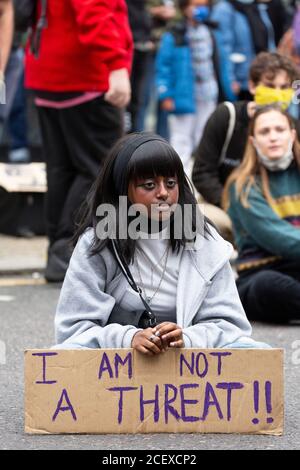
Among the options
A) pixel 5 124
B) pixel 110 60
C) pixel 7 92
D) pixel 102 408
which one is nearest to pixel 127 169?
pixel 102 408

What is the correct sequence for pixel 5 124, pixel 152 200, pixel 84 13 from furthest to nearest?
pixel 5 124, pixel 84 13, pixel 152 200

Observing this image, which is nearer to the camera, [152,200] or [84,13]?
[152,200]

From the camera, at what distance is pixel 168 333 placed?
3.67 metres

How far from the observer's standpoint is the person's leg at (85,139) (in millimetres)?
6516

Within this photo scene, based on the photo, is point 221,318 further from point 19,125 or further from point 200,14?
point 19,125

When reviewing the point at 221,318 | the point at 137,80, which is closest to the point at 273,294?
the point at 221,318

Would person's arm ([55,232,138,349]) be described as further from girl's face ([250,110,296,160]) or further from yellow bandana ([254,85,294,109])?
yellow bandana ([254,85,294,109])

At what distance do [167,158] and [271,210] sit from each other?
1910mm

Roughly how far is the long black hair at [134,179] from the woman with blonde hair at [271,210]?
167cm

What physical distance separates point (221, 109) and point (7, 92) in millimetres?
3387

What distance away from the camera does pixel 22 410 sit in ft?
13.5
